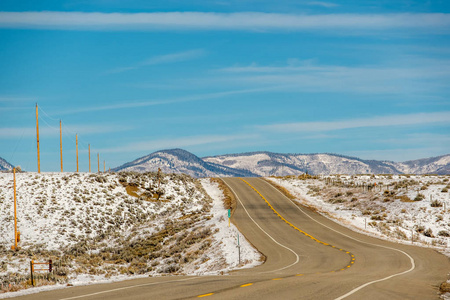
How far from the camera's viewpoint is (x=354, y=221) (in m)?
56.1

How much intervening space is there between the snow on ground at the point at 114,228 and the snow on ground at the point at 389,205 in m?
14.2

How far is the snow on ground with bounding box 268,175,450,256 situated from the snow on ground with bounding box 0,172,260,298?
46.5 ft

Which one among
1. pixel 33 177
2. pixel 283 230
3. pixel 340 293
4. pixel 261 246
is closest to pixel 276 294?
pixel 340 293

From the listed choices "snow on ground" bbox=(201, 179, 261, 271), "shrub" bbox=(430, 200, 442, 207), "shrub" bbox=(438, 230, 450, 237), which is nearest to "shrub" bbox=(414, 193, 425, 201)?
"shrub" bbox=(430, 200, 442, 207)

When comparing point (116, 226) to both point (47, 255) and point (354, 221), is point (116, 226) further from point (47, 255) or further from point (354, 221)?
point (354, 221)

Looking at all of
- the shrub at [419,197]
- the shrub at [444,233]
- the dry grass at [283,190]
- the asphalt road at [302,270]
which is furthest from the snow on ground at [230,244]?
the shrub at [419,197]

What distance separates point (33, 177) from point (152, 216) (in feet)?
63.1

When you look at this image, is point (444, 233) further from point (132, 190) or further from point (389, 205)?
point (132, 190)

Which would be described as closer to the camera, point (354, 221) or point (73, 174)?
point (354, 221)

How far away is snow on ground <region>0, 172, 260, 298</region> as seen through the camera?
1517 inches

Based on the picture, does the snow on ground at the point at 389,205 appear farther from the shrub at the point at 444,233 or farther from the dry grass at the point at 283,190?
the dry grass at the point at 283,190

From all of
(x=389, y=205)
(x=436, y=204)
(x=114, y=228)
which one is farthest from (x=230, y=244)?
(x=436, y=204)

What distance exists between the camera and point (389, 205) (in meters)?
63.7

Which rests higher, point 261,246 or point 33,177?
point 33,177
